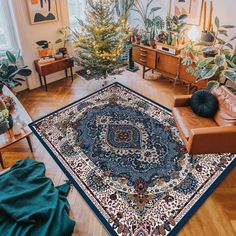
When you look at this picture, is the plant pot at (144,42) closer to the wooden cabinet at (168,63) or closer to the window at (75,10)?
the wooden cabinet at (168,63)

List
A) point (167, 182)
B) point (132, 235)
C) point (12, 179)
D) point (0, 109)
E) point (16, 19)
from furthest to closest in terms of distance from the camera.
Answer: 1. point (16, 19)
2. point (0, 109)
3. point (167, 182)
4. point (12, 179)
5. point (132, 235)

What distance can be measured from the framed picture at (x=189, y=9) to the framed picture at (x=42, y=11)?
2424 mm

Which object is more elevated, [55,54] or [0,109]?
[55,54]

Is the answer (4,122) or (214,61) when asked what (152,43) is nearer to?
(214,61)

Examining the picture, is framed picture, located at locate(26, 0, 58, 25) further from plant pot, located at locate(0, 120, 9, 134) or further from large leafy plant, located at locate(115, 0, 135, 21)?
plant pot, located at locate(0, 120, 9, 134)

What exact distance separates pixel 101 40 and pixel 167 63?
1394mm

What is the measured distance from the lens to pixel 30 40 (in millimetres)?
4184

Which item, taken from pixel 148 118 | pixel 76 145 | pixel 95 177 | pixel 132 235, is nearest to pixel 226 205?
pixel 132 235

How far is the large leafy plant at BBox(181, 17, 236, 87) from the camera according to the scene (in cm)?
306

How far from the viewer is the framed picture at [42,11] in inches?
155

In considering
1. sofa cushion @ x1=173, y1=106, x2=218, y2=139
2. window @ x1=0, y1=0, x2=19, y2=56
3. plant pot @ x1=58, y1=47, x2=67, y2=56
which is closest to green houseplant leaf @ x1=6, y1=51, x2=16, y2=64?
window @ x1=0, y1=0, x2=19, y2=56

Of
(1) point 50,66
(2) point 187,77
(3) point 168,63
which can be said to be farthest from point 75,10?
(2) point 187,77

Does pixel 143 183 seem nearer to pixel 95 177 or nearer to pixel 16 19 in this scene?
pixel 95 177

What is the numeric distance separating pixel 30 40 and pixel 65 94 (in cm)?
124
